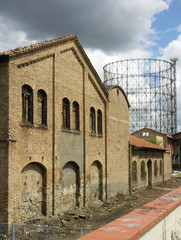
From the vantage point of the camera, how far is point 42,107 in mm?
14414

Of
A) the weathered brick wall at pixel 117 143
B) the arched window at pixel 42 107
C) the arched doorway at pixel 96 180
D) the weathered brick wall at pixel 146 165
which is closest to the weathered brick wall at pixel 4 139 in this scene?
the arched window at pixel 42 107

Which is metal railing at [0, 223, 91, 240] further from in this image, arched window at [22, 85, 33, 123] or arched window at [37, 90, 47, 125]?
arched window at [37, 90, 47, 125]

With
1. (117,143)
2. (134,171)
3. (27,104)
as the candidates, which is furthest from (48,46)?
(134,171)

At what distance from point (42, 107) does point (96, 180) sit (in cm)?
699

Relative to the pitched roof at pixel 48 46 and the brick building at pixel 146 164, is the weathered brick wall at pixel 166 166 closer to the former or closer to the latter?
the brick building at pixel 146 164

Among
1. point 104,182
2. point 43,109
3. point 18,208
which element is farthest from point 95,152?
point 18,208

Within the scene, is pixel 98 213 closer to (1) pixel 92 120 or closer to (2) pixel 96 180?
(2) pixel 96 180

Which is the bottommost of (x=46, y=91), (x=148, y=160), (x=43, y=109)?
(x=148, y=160)

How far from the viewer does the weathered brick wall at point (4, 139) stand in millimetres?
11492

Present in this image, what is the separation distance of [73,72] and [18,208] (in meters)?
8.15

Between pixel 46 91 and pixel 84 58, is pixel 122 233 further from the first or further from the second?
pixel 84 58

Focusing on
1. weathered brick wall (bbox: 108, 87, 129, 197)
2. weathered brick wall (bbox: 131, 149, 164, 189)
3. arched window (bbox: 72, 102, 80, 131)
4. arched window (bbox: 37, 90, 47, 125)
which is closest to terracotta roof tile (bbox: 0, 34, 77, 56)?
arched window (bbox: 37, 90, 47, 125)

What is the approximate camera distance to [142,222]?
5098 mm

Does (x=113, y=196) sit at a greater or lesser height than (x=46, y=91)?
lesser
